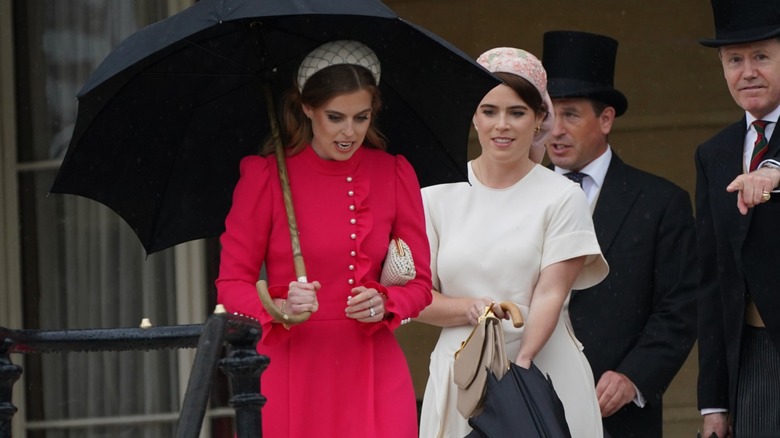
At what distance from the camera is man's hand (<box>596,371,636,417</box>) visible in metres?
5.71

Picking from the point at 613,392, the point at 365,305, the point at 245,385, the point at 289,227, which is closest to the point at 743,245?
the point at 613,392

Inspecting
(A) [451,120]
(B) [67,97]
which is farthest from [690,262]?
(B) [67,97]

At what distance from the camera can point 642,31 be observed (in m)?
8.25

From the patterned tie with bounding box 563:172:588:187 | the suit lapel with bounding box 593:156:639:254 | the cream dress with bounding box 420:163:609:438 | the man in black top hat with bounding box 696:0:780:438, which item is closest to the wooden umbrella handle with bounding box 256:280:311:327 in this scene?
the cream dress with bounding box 420:163:609:438

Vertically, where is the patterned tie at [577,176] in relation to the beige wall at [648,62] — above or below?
below

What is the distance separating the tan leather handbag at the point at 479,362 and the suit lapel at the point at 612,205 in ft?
4.24

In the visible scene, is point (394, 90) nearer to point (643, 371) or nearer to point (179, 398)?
point (643, 371)

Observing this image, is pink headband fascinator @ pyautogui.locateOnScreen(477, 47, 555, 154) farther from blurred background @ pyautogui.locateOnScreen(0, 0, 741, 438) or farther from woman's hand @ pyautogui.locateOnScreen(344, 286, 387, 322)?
blurred background @ pyautogui.locateOnScreen(0, 0, 741, 438)

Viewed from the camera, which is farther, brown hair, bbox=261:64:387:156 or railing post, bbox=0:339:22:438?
brown hair, bbox=261:64:387:156

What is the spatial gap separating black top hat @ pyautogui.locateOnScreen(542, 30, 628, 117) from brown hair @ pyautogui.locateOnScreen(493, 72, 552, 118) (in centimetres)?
102

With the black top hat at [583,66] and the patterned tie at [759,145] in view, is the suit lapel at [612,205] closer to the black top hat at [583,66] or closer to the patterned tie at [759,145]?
the black top hat at [583,66]

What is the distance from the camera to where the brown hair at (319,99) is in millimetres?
4266

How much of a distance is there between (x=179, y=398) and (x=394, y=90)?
373cm

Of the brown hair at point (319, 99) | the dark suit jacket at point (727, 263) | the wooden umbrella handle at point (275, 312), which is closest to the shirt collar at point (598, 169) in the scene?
the dark suit jacket at point (727, 263)
